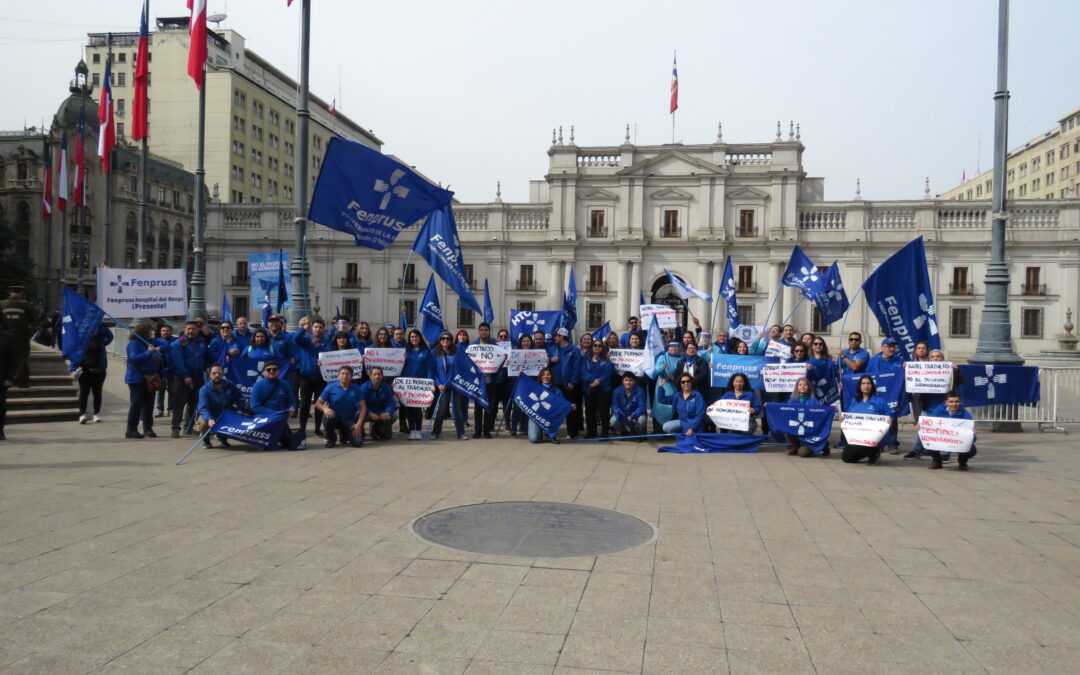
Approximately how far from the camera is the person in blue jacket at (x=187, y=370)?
1175 cm

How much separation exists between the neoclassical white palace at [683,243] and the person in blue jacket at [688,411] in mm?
41689

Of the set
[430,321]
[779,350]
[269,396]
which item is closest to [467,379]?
[430,321]

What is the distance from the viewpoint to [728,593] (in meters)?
4.97

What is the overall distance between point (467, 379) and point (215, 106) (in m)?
66.7

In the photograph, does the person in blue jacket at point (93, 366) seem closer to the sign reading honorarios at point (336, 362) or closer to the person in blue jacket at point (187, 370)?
the person in blue jacket at point (187, 370)

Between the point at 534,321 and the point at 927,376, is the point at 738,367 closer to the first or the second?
the point at 927,376

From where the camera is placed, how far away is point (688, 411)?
457 inches

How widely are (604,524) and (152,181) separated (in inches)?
2767

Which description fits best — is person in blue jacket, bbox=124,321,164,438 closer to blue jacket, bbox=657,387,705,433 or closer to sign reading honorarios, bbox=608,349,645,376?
sign reading honorarios, bbox=608,349,645,376

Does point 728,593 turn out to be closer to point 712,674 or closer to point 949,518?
point 712,674

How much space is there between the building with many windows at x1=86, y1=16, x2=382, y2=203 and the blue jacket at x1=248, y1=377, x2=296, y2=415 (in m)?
62.3

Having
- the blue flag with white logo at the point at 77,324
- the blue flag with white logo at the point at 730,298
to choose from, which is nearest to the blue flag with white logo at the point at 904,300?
the blue flag with white logo at the point at 730,298

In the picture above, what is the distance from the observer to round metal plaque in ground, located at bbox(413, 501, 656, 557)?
592cm

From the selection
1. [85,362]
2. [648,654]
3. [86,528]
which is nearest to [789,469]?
[648,654]
